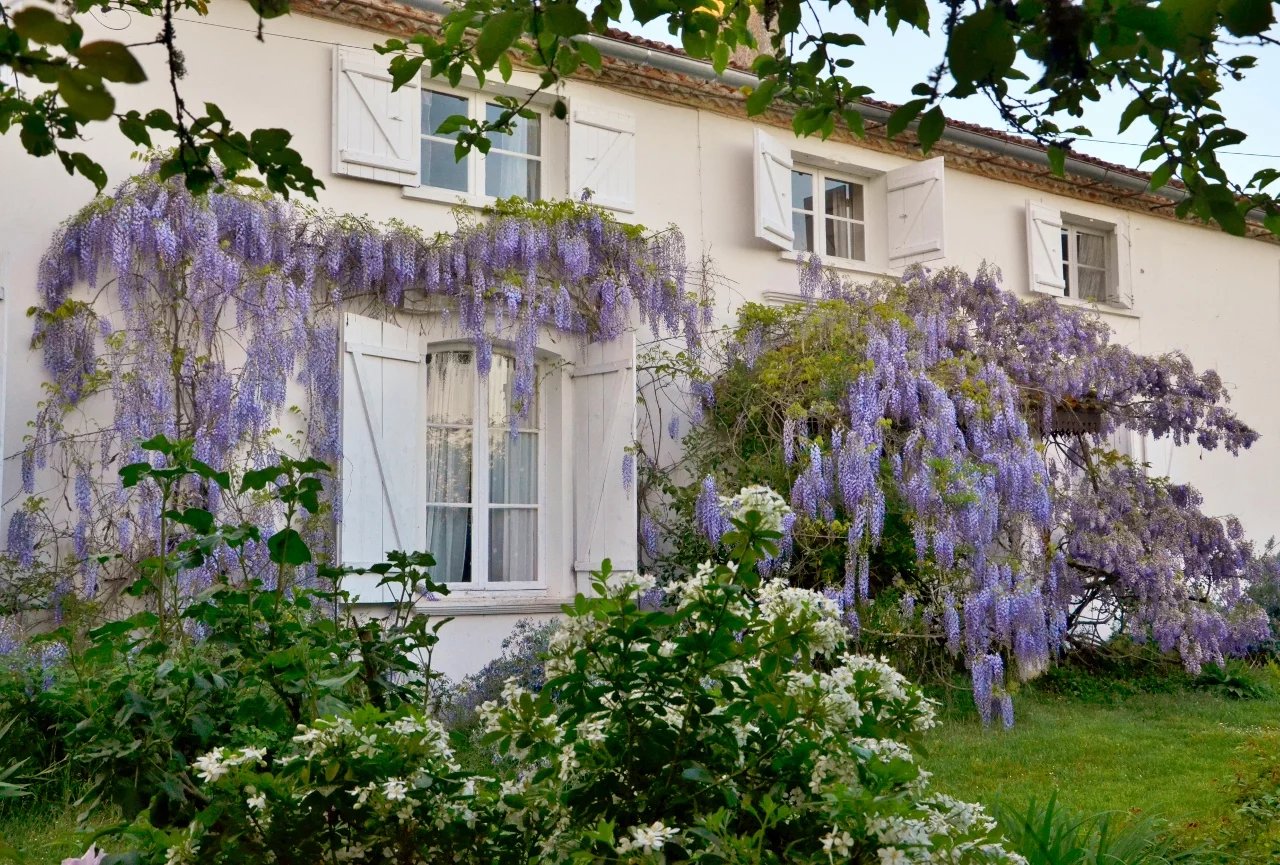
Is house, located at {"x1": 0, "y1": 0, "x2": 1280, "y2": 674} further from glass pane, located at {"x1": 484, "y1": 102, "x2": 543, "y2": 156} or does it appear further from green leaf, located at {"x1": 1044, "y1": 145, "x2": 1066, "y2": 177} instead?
green leaf, located at {"x1": 1044, "y1": 145, "x2": 1066, "y2": 177}

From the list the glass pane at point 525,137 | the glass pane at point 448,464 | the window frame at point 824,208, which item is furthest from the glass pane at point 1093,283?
the glass pane at point 448,464

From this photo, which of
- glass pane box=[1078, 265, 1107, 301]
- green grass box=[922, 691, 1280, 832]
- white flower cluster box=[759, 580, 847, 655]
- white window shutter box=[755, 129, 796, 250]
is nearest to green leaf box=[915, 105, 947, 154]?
white flower cluster box=[759, 580, 847, 655]

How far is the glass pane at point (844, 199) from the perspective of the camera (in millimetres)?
9188

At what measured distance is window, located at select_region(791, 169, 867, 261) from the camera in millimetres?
8969

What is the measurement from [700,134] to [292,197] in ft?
9.68

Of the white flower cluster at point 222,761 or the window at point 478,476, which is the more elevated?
the window at point 478,476

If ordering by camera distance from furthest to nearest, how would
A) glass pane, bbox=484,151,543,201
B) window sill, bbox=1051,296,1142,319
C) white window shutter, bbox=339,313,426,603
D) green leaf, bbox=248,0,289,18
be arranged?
window sill, bbox=1051,296,1142,319
glass pane, bbox=484,151,543,201
white window shutter, bbox=339,313,426,603
green leaf, bbox=248,0,289,18

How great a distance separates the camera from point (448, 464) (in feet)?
23.7

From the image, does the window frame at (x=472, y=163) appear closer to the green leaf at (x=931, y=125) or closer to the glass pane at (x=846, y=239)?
the glass pane at (x=846, y=239)

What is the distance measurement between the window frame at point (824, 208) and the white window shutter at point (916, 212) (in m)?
0.16

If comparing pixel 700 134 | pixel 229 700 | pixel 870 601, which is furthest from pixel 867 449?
pixel 229 700

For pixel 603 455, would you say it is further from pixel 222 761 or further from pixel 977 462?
pixel 222 761

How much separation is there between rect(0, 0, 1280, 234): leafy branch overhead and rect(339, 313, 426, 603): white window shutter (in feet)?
12.2

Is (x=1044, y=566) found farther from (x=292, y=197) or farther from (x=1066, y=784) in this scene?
(x=292, y=197)
